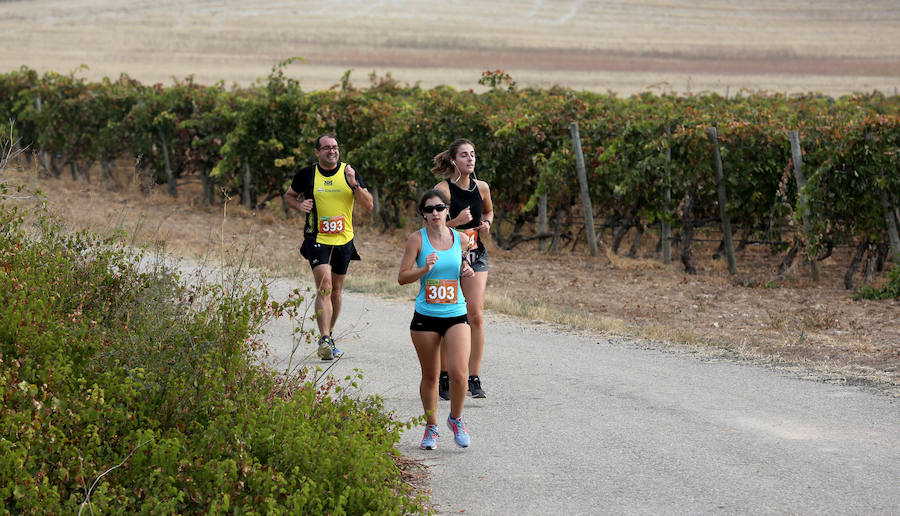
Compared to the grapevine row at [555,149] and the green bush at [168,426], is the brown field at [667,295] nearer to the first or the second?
the grapevine row at [555,149]

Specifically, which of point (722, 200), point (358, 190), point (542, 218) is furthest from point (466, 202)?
point (542, 218)

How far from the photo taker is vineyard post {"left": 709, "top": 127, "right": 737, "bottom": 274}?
48.0 feet

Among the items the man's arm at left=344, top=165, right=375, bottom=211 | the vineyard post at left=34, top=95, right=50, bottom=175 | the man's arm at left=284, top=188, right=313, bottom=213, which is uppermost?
the man's arm at left=344, top=165, right=375, bottom=211

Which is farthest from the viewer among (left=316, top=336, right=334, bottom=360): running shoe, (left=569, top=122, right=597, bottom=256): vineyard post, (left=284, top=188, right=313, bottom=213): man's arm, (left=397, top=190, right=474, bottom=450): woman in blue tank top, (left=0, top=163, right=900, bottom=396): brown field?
(left=569, top=122, right=597, bottom=256): vineyard post

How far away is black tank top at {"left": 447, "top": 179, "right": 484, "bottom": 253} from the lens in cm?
798

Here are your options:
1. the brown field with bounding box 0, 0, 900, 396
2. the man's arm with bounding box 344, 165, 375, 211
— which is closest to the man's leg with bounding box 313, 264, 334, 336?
the man's arm with bounding box 344, 165, 375, 211

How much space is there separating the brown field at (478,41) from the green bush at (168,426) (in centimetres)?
4621

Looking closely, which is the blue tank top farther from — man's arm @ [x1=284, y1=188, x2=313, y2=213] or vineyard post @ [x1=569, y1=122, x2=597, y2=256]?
vineyard post @ [x1=569, y1=122, x2=597, y2=256]

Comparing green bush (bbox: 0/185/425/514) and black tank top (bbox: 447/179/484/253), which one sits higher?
black tank top (bbox: 447/179/484/253)

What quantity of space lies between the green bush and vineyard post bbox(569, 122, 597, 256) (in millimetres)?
9422

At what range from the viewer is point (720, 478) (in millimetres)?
6371

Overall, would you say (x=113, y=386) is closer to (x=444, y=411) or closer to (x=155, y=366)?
(x=155, y=366)

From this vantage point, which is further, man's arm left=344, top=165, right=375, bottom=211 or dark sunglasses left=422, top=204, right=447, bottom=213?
man's arm left=344, top=165, right=375, bottom=211

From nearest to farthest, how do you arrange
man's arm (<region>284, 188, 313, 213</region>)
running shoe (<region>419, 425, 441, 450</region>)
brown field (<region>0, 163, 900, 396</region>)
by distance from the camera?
1. running shoe (<region>419, 425, 441, 450</region>)
2. man's arm (<region>284, 188, 313, 213</region>)
3. brown field (<region>0, 163, 900, 396</region>)
